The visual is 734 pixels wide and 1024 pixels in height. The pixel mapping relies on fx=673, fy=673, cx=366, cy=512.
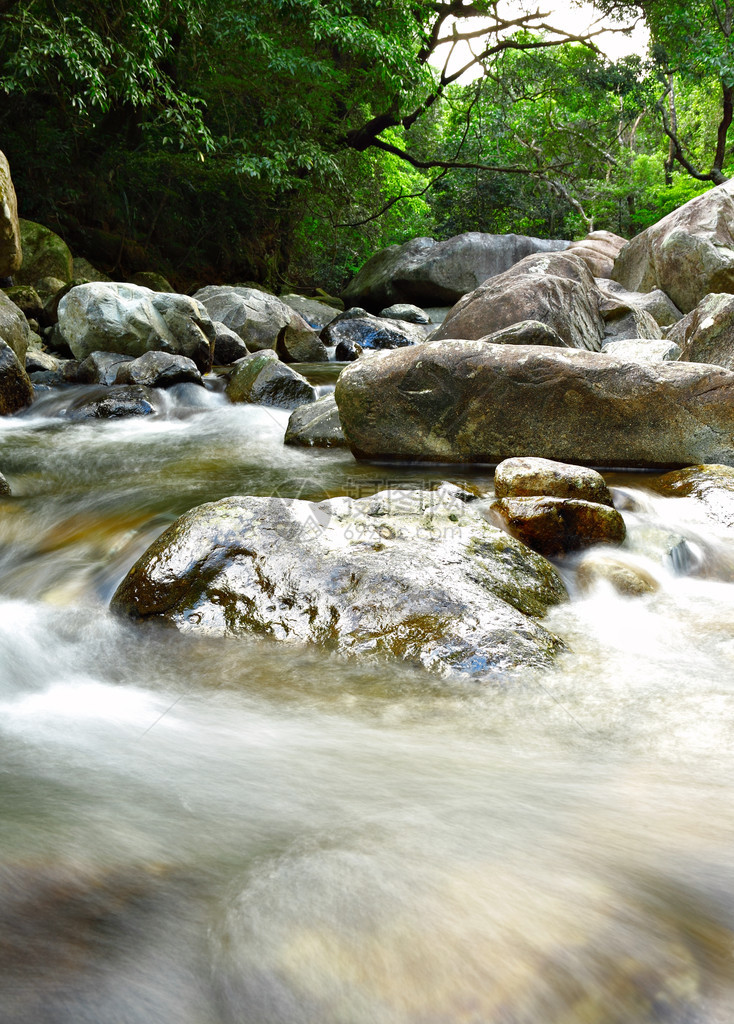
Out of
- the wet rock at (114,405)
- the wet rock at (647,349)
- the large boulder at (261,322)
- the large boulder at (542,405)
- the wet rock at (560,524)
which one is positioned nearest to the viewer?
the wet rock at (560,524)

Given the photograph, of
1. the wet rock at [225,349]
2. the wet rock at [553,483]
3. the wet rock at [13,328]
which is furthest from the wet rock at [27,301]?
the wet rock at [553,483]

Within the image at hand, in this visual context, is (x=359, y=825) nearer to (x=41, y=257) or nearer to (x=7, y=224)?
(x=7, y=224)

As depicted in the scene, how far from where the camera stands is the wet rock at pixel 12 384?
7.33 m

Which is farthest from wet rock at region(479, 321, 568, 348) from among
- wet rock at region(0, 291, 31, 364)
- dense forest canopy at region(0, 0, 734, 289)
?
dense forest canopy at region(0, 0, 734, 289)

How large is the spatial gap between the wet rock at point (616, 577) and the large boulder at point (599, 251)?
12671 mm

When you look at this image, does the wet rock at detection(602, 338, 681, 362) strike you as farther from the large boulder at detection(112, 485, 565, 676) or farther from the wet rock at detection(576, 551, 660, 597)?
the large boulder at detection(112, 485, 565, 676)

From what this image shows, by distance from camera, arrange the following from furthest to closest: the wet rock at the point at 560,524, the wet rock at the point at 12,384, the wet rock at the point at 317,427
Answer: the wet rock at the point at 12,384, the wet rock at the point at 317,427, the wet rock at the point at 560,524

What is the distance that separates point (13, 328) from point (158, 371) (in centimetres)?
174

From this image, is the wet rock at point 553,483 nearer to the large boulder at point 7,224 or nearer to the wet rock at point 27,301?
the large boulder at point 7,224

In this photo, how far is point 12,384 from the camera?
7445 millimetres

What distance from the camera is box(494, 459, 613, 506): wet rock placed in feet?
13.3

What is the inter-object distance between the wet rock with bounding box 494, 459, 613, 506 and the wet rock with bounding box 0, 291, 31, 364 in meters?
6.44

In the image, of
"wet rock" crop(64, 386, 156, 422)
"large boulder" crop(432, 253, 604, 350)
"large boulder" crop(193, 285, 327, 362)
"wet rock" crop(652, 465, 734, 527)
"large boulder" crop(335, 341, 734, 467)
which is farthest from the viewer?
"large boulder" crop(193, 285, 327, 362)

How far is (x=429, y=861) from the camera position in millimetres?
1423
